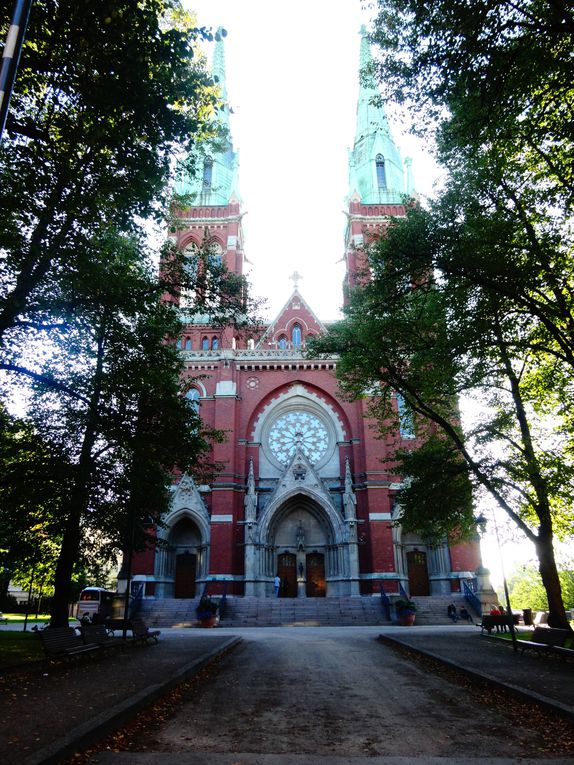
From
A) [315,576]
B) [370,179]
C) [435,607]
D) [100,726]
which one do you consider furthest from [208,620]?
[370,179]

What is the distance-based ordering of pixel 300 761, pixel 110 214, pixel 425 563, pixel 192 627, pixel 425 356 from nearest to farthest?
pixel 300 761
pixel 110 214
pixel 425 356
pixel 192 627
pixel 425 563

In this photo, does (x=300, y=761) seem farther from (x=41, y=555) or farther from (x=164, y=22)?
(x=41, y=555)

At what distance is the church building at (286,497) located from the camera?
2692cm

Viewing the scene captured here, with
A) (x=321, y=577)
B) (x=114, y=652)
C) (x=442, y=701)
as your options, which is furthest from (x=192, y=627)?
(x=442, y=701)

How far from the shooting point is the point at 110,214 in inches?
391

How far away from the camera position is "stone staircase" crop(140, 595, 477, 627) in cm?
2331

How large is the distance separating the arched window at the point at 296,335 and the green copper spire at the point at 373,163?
10478 mm

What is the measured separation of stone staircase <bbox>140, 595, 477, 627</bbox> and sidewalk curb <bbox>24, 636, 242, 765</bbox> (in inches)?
642

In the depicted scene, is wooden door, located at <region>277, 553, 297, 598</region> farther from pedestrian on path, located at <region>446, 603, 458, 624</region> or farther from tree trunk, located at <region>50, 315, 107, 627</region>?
tree trunk, located at <region>50, 315, 107, 627</region>

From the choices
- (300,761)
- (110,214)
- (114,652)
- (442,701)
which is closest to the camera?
(300,761)

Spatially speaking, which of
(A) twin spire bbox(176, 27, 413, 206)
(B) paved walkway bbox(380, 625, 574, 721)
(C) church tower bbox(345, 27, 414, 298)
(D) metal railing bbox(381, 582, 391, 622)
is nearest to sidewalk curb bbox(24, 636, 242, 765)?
(B) paved walkway bbox(380, 625, 574, 721)

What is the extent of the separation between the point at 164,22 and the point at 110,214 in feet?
14.2

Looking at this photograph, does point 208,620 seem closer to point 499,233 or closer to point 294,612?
point 294,612

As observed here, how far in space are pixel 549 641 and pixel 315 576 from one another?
60.5ft
